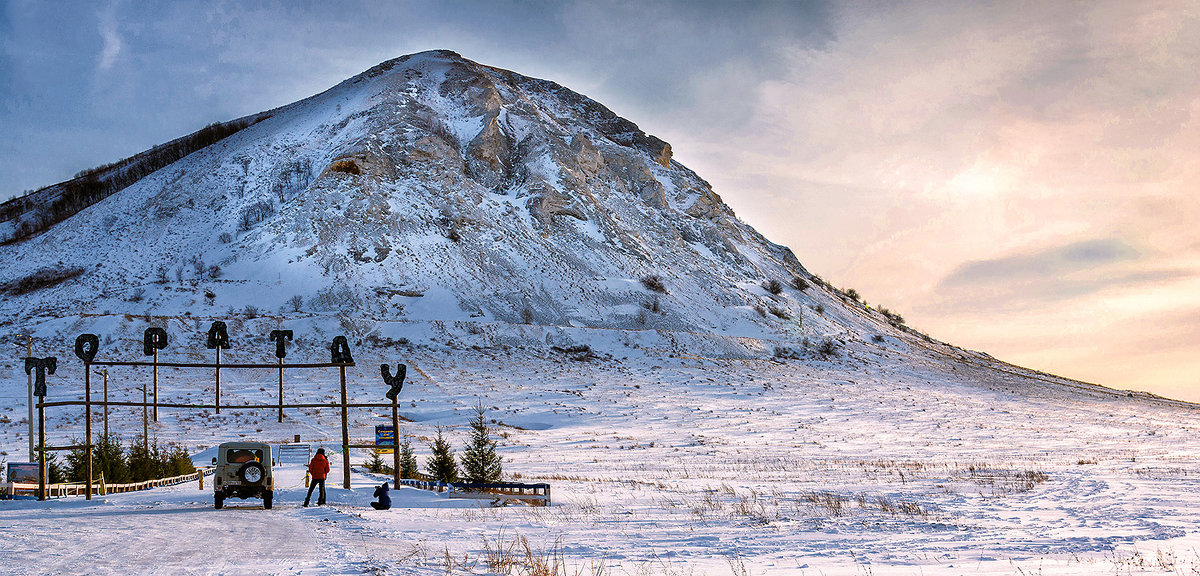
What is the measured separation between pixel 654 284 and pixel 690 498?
69572 mm

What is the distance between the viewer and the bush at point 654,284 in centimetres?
9025

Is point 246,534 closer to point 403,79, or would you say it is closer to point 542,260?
point 542,260

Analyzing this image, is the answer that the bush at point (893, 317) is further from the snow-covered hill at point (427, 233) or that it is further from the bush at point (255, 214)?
the bush at point (255, 214)

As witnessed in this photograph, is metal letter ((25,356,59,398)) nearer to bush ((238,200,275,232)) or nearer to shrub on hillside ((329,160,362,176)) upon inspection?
bush ((238,200,275,232))

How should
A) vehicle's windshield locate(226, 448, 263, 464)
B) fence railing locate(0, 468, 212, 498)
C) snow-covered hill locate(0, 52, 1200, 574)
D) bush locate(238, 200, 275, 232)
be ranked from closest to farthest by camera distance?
snow-covered hill locate(0, 52, 1200, 574) → vehicle's windshield locate(226, 448, 263, 464) → fence railing locate(0, 468, 212, 498) → bush locate(238, 200, 275, 232)

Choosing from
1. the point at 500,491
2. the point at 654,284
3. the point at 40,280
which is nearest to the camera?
the point at 500,491

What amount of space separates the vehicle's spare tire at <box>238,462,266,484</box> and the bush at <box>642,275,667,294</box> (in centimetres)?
7155

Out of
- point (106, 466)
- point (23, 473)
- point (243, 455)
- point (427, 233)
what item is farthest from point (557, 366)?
point (243, 455)

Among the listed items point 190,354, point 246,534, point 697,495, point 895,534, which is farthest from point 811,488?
point 190,354

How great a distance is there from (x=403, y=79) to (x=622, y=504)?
116879mm

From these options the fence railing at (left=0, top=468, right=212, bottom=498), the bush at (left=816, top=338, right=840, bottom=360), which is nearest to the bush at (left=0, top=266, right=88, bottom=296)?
the fence railing at (left=0, top=468, right=212, bottom=498)

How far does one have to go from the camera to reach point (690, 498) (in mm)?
21641

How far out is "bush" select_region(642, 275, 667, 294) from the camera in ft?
296

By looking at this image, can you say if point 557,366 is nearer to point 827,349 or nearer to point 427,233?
point 827,349
